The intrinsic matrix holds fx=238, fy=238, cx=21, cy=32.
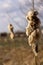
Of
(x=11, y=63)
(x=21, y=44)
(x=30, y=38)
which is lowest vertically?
(x=11, y=63)

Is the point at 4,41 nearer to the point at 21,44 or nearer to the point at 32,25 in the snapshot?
the point at 21,44

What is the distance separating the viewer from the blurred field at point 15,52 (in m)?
5.08

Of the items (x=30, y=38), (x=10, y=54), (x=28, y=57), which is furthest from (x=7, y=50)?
(x=30, y=38)

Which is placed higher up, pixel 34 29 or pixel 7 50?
pixel 34 29

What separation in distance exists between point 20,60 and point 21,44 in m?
0.35

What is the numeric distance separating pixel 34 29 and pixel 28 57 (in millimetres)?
3460

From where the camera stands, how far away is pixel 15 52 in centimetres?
545

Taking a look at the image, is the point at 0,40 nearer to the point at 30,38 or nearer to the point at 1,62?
the point at 1,62

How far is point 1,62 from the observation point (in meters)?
5.33

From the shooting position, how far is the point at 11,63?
5.29 m

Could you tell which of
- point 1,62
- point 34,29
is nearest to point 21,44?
point 1,62

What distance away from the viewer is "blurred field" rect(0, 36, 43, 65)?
5.08 metres

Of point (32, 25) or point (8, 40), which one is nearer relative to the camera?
point (32, 25)

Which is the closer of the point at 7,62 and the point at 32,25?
the point at 32,25
